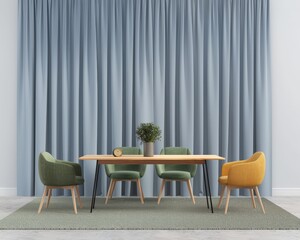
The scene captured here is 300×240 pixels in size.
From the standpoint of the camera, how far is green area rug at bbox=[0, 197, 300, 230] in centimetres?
447

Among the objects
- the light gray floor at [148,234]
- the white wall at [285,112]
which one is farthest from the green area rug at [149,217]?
the white wall at [285,112]

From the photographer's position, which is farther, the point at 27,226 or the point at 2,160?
the point at 2,160

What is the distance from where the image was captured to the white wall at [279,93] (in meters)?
6.81

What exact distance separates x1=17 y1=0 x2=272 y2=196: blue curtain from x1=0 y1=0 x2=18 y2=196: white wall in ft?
0.70

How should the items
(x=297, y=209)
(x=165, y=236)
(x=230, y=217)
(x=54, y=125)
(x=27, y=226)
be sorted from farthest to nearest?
(x=54, y=125) < (x=297, y=209) < (x=230, y=217) < (x=27, y=226) < (x=165, y=236)

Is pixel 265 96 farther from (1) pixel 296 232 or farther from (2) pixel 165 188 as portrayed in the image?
(1) pixel 296 232

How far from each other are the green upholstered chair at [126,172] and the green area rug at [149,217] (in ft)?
0.68

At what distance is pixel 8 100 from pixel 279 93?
12.5 feet

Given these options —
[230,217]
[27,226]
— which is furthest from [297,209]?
[27,226]

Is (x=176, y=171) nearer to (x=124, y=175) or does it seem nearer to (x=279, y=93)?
(x=124, y=175)

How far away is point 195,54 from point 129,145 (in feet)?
5.12

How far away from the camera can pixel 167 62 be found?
6.74 metres

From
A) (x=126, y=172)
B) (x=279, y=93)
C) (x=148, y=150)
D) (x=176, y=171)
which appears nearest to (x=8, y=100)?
(x=126, y=172)

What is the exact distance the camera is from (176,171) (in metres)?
6.08
